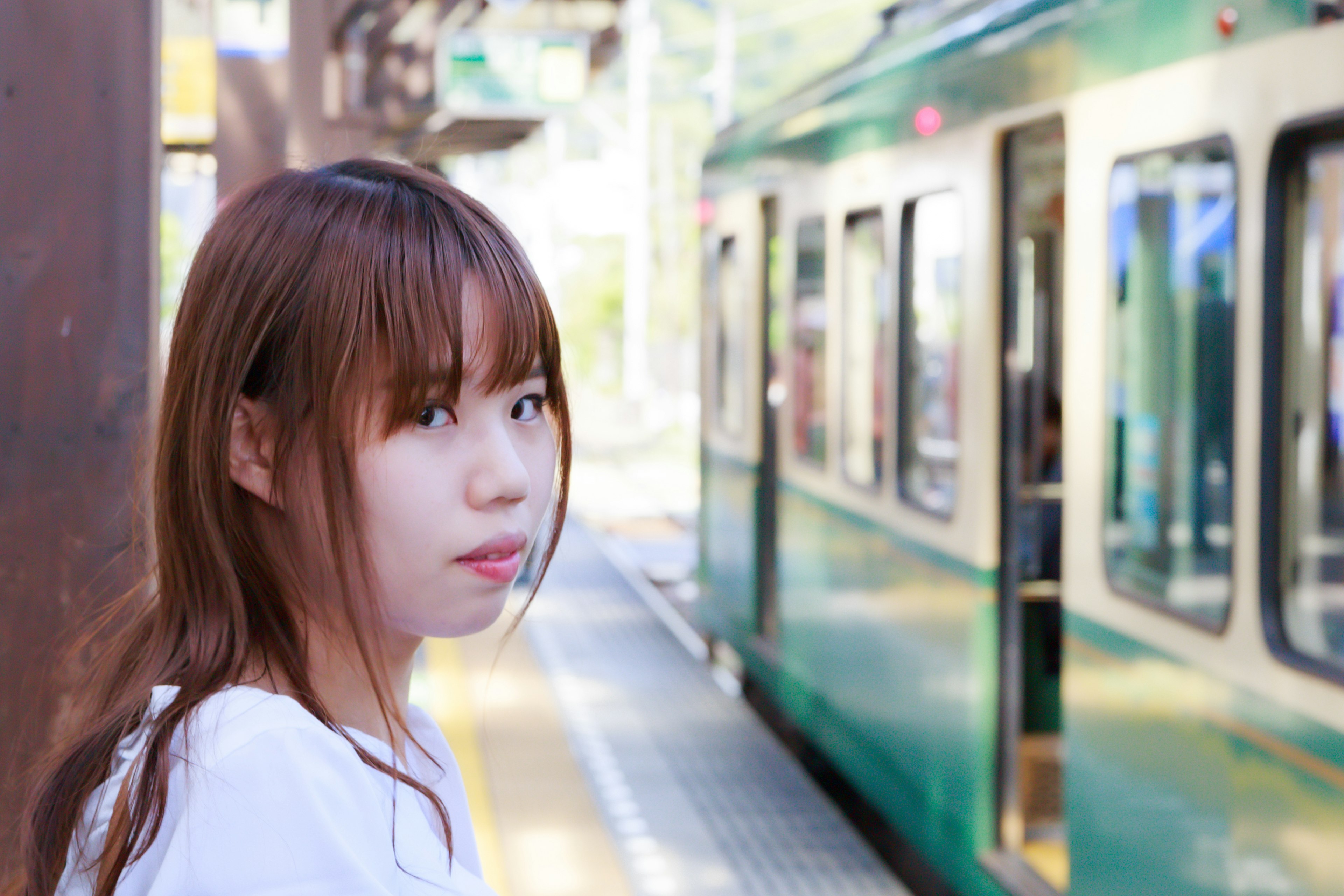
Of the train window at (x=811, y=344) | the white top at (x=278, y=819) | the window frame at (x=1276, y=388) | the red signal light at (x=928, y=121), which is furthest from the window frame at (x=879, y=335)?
the white top at (x=278, y=819)

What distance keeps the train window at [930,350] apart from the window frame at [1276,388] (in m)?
1.62

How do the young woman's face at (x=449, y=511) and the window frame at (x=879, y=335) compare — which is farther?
the window frame at (x=879, y=335)

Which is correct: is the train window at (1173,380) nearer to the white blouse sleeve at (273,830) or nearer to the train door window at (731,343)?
the white blouse sleeve at (273,830)

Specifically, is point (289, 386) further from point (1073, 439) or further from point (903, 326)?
point (903, 326)

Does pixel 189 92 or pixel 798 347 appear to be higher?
pixel 189 92

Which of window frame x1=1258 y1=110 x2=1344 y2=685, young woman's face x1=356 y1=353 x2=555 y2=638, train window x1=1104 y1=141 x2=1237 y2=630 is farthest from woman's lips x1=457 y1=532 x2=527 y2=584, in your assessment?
train window x1=1104 y1=141 x2=1237 y2=630

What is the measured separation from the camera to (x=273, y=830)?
947 mm

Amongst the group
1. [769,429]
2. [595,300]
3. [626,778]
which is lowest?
[626,778]

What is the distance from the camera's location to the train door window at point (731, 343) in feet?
25.4

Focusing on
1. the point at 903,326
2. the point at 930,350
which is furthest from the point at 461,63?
the point at 930,350

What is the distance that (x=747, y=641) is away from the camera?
7574mm

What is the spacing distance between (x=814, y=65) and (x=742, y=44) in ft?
18.5

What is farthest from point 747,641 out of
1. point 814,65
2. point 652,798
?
point 814,65

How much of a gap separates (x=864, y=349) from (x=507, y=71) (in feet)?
16.5
